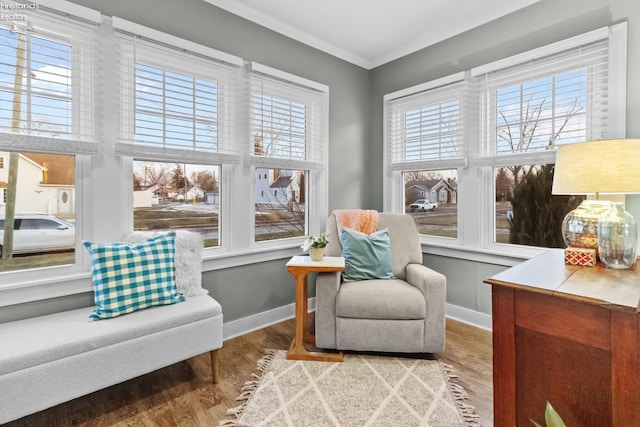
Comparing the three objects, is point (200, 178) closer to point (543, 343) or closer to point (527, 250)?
point (543, 343)

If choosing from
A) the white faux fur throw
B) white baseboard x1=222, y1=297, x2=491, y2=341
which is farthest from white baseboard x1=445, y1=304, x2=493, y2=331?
the white faux fur throw

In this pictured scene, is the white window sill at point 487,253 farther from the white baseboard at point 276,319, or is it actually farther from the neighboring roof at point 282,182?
the neighboring roof at point 282,182

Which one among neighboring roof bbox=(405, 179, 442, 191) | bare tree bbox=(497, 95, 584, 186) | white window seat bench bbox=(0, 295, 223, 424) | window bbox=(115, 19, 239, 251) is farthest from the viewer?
neighboring roof bbox=(405, 179, 442, 191)

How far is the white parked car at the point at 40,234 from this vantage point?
1.83 m

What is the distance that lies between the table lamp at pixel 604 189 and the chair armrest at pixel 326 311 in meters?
1.40

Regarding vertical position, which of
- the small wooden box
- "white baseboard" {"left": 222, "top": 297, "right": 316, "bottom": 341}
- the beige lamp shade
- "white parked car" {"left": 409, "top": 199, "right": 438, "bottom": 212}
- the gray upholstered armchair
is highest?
the beige lamp shade

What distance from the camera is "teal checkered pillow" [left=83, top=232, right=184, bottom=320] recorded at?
5.68ft

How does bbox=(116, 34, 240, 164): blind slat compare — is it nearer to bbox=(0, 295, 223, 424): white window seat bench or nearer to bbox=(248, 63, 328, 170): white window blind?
bbox=(248, 63, 328, 170): white window blind

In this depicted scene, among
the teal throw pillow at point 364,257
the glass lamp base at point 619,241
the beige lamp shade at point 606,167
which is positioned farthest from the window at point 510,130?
the glass lamp base at point 619,241

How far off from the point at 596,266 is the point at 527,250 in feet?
3.89

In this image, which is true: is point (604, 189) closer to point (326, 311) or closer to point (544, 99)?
point (544, 99)

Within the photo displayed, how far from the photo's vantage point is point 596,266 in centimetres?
145

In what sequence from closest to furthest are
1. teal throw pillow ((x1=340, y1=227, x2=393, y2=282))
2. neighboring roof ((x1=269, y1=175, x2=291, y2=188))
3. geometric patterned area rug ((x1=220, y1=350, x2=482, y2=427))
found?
1. geometric patterned area rug ((x1=220, y1=350, x2=482, y2=427))
2. teal throw pillow ((x1=340, y1=227, x2=393, y2=282))
3. neighboring roof ((x1=269, y1=175, x2=291, y2=188))

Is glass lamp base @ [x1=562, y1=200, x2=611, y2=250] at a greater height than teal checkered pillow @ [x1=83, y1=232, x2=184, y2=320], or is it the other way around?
glass lamp base @ [x1=562, y1=200, x2=611, y2=250]
